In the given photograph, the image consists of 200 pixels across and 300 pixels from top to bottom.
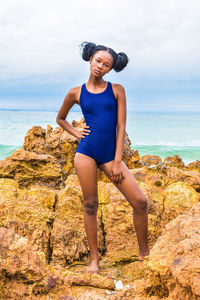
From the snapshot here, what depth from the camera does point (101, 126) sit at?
3.11m

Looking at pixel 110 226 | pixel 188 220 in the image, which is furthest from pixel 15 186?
pixel 188 220

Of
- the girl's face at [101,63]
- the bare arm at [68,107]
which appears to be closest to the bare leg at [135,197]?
the bare arm at [68,107]

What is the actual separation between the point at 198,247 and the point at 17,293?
4.26 ft

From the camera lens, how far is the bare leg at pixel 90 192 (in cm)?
310

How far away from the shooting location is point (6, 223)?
3.38m

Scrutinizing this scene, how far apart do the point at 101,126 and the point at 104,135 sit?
10cm

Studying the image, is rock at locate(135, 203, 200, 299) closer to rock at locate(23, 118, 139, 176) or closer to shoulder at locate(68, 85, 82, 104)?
shoulder at locate(68, 85, 82, 104)

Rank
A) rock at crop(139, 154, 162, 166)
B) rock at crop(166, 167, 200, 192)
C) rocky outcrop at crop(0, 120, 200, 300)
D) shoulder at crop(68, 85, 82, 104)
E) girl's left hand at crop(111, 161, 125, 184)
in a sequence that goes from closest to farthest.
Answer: rocky outcrop at crop(0, 120, 200, 300) → girl's left hand at crop(111, 161, 125, 184) → shoulder at crop(68, 85, 82, 104) → rock at crop(166, 167, 200, 192) → rock at crop(139, 154, 162, 166)

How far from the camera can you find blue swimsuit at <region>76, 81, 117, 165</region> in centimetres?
308

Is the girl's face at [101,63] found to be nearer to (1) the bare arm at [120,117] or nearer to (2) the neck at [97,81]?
(2) the neck at [97,81]

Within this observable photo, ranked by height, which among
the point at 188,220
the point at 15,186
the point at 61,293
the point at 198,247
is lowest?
the point at 61,293

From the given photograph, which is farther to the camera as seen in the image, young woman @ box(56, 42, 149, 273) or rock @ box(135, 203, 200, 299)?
young woman @ box(56, 42, 149, 273)

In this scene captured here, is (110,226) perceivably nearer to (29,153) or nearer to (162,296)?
(162,296)

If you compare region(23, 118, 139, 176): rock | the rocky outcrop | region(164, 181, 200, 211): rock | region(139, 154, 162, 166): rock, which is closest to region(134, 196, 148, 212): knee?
the rocky outcrop
